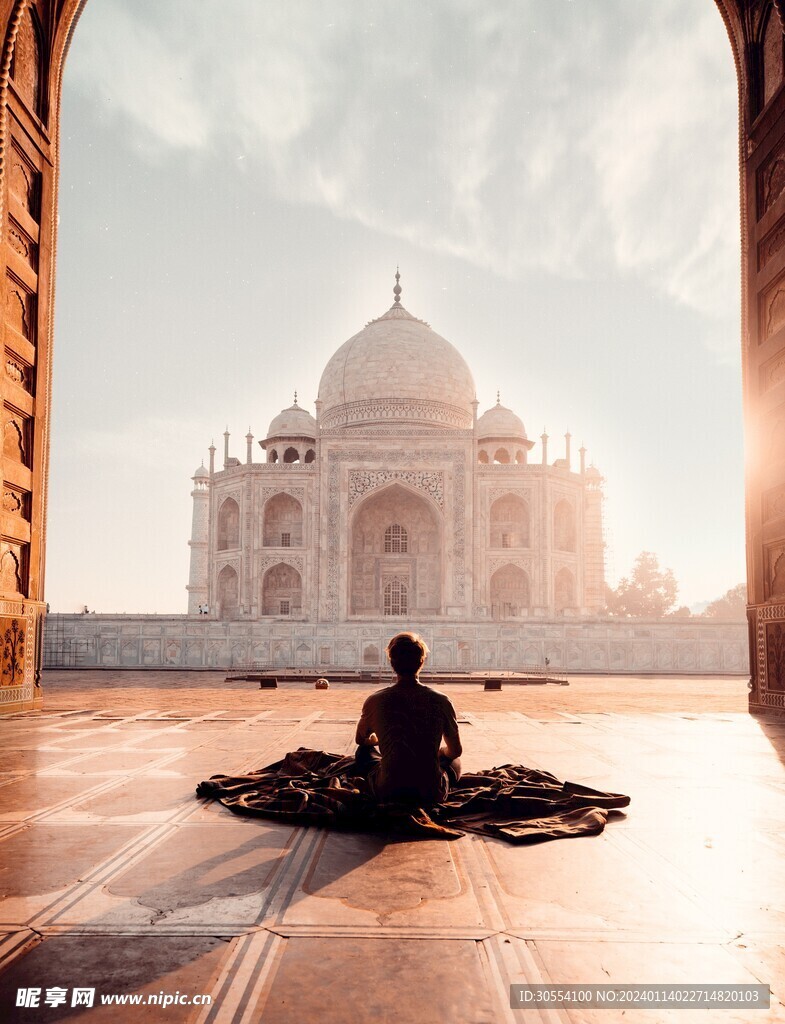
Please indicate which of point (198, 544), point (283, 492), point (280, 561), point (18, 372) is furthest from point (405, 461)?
point (18, 372)

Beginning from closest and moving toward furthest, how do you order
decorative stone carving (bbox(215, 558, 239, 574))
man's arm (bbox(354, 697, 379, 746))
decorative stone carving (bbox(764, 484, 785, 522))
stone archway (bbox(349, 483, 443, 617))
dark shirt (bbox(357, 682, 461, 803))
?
dark shirt (bbox(357, 682, 461, 803)), man's arm (bbox(354, 697, 379, 746)), decorative stone carving (bbox(764, 484, 785, 522)), decorative stone carving (bbox(215, 558, 239, 574)), stone archway (bbox(349, 483, 443, 617))

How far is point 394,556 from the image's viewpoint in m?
29.1

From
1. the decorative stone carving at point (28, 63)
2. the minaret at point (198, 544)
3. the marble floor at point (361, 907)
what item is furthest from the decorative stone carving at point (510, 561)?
the marble floor at point (361, 907)

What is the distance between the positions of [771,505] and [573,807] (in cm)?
531

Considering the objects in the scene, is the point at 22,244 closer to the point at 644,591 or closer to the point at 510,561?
the point at 510,561

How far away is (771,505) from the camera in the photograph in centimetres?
771

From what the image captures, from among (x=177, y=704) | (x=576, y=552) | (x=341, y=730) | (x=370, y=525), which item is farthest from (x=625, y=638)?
(x=341, y=730)

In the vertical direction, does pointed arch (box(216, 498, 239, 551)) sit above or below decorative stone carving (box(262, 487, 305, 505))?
below

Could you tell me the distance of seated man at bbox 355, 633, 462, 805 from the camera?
10.3ft

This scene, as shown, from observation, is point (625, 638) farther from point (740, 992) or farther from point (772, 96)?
point (740, 992)

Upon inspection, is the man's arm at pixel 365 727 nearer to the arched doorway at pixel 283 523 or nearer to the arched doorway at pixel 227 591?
the arched doorway at pixel 283 523

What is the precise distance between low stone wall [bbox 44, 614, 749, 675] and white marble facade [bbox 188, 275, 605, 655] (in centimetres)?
538

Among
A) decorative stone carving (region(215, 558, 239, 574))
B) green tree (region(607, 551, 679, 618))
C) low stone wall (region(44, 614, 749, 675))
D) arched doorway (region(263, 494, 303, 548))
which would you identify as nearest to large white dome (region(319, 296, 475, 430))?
arched doorway (region(263, 494, 303, 548))

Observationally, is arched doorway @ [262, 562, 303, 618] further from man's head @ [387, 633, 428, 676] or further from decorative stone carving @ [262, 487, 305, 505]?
→ man's head @ [387, 633, 428, 676]
